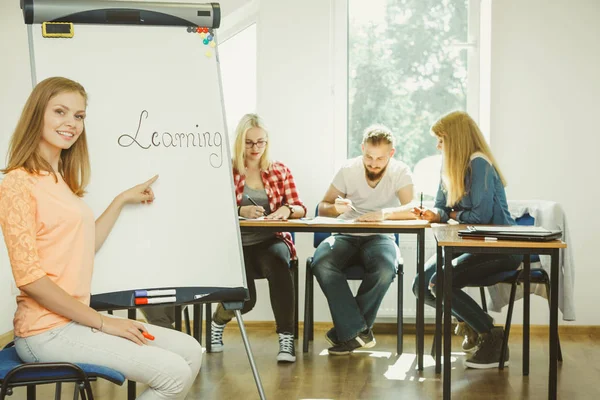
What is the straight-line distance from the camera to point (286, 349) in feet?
12.6

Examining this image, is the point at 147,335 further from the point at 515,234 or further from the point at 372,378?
the point at 372,378

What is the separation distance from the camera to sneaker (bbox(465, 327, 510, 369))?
3668mm

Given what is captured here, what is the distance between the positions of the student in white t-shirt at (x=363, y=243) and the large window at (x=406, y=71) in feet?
2.10

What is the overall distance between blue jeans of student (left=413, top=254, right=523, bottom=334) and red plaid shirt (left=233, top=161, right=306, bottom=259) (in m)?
0.81

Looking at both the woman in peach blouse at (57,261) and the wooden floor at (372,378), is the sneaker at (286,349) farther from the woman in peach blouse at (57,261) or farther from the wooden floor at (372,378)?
the woman in peach blouse at (57,261)

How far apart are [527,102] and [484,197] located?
119 cm

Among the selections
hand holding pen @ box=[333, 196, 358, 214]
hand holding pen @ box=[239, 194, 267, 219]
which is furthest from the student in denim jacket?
hand holding pen @ box=[239, 194, 267, 219]

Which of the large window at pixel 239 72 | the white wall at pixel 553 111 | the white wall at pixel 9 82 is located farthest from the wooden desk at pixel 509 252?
the white wall at pixel 9 82

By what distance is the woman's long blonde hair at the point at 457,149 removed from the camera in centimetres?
371

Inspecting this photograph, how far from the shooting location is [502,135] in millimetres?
4574

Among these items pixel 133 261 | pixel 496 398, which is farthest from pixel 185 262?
pixel 496 398

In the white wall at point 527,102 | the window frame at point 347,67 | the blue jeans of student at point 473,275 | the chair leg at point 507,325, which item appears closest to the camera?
the blue jeans of student at point 473,275

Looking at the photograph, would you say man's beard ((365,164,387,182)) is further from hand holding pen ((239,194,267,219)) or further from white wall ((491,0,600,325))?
white wall ((491,0,600,325))

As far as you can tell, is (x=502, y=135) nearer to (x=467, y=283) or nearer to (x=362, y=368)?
(x=467, y=283)
